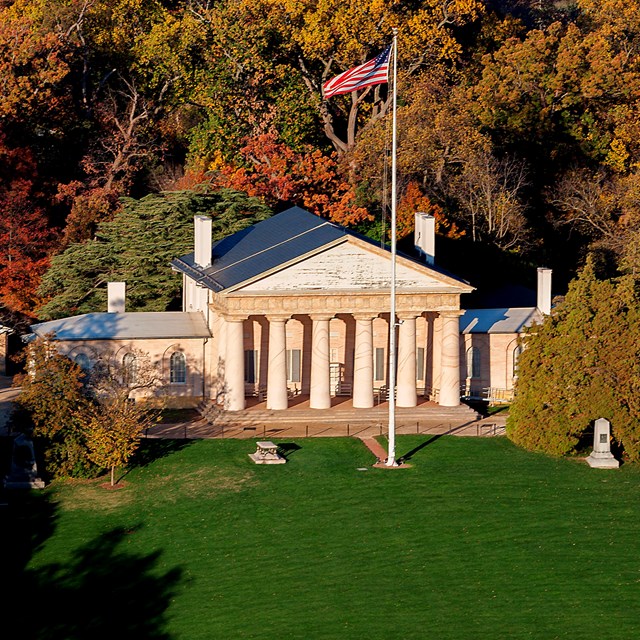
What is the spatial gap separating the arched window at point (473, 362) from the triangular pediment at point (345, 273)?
27.0ft

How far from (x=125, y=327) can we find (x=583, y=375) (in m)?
24.8

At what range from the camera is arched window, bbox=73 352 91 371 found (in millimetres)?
82500

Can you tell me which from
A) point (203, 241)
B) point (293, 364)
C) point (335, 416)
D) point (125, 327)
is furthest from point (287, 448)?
point (203, 241)

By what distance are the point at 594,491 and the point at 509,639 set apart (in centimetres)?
1799

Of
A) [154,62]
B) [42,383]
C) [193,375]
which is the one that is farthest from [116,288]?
[154,62]

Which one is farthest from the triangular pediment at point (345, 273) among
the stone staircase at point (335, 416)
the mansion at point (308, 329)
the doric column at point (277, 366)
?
the stone staircase at point (335, 416)

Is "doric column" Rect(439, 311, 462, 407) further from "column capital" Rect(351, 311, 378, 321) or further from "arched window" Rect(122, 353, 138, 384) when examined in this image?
"arched window" Rect(122, 353, 138, 384)

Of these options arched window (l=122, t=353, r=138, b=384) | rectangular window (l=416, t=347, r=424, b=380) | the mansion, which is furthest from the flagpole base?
arched window (l=122, t=353, r=138, b=384)

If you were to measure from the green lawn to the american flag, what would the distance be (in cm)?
1708

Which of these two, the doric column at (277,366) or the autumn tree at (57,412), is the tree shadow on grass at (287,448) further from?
the autumn tree at (57,412)

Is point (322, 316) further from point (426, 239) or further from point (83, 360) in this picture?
point (83, 360)

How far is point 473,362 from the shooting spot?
290 feet

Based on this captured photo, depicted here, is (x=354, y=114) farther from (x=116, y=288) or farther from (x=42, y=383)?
(x=42, y=383)

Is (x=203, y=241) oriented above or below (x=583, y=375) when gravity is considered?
above
